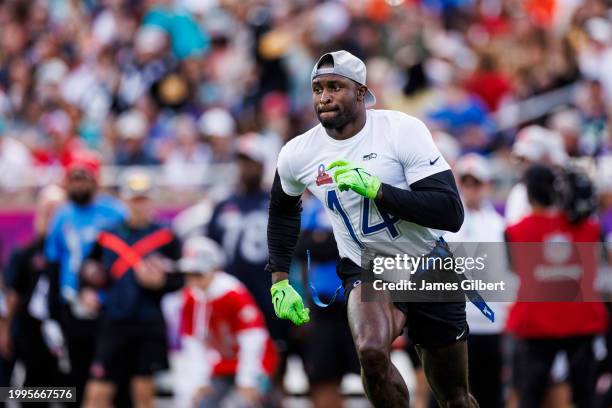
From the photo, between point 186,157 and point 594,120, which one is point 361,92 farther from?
point 186,157

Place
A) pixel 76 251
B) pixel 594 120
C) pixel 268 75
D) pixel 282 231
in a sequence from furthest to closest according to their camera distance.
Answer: pixel 268 75
pixel 594 120
pixel 76 251
pixel 282 231

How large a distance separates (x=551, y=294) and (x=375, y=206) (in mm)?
3144

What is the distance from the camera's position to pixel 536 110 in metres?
14.3

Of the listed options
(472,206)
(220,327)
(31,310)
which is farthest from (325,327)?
(31,310)

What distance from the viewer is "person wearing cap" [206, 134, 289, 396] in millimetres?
12680

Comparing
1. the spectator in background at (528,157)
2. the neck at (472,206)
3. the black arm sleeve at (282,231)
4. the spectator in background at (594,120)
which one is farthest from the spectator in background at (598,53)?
the black arm sleeve at (282,231)

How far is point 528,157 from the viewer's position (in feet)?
36.6

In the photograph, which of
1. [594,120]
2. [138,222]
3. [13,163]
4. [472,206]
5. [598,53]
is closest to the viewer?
[472,206]

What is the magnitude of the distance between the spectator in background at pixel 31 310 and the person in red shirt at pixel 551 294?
15.3 ft

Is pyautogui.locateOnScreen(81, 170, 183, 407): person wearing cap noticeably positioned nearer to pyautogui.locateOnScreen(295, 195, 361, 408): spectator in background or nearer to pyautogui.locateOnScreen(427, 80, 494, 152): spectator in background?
pyautogui.locateOnScreen(295, 195, 361, 408): spectator in background

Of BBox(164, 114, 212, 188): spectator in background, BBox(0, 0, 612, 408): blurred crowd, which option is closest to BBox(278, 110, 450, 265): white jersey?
BBox(0, 0, 612, 408): blurred crowd

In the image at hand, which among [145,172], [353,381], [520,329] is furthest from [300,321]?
[145,172]

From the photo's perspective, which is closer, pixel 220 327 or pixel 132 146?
pixel 220 327

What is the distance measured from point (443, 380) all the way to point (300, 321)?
907mm
